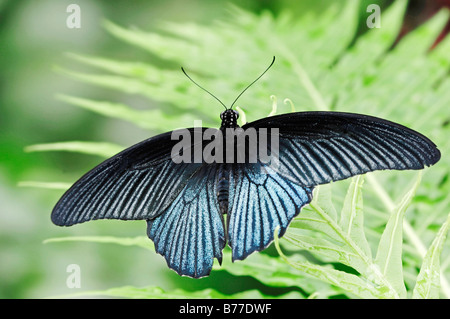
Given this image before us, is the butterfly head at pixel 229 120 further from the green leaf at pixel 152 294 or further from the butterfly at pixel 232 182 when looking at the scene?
the green leaf at pixel 152 294

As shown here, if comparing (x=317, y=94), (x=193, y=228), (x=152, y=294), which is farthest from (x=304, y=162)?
(x=317, y=94)

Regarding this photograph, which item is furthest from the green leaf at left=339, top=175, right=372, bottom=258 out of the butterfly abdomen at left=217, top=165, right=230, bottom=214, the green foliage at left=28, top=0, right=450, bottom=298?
the butterfly abdomen at left=217, top=165, right=230, bottom=214

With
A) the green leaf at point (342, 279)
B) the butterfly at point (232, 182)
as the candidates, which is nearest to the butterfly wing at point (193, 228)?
the butterfly at point (232, 182)

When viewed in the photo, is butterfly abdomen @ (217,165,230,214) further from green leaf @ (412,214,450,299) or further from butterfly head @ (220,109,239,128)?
green leaf @ (412,214,450,299)

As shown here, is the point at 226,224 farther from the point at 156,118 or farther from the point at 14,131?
the point at 14,131

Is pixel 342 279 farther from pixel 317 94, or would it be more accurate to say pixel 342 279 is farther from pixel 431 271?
pixel 317 94

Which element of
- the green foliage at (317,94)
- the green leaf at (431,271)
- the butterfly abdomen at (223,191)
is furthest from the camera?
the green foliage at (317,94)
